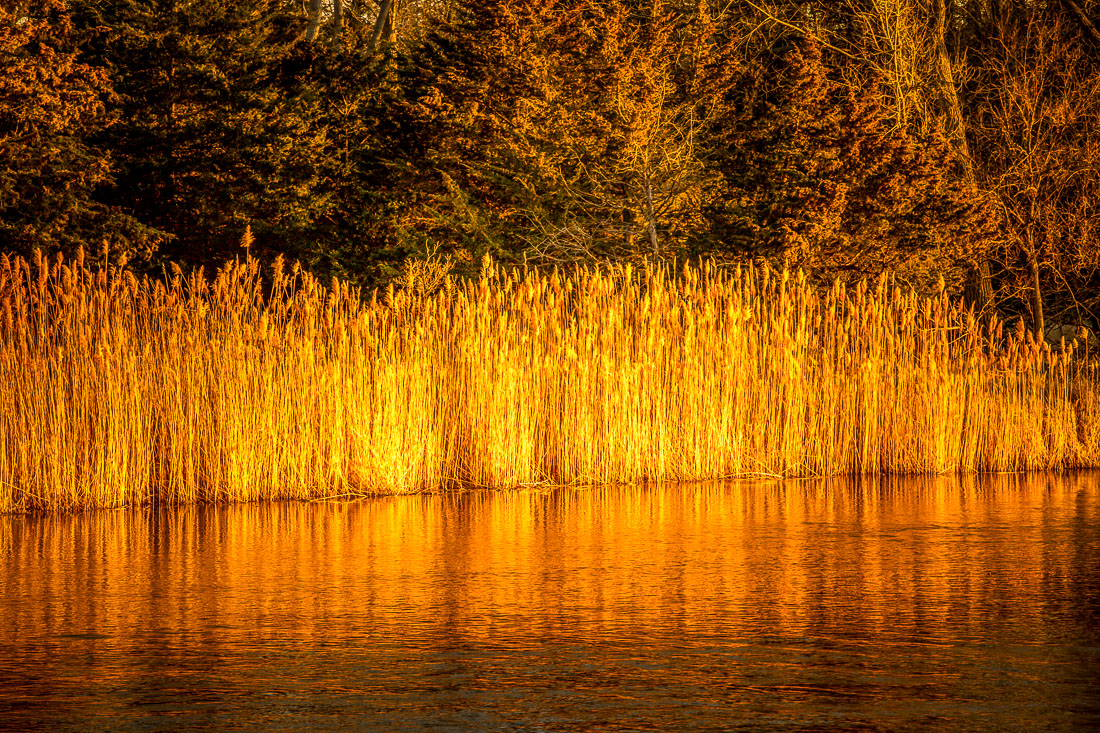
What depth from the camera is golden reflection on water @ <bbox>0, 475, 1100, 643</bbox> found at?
621cm

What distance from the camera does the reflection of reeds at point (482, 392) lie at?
10.3 metres

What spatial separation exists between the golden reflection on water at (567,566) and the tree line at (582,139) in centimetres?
817

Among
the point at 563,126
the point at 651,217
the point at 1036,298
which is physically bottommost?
the point at 1036,298

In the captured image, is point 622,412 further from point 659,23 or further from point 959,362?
point 659,23

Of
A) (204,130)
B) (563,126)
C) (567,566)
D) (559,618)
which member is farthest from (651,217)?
(559,618)

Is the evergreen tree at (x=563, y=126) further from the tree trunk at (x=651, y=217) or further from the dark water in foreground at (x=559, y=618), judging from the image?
the dark water in foreground at (x=559, y=618)

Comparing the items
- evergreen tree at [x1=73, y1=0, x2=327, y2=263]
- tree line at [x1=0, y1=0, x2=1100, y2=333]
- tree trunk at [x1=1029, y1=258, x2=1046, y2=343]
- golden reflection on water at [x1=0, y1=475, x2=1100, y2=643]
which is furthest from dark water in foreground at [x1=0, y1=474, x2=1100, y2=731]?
evergreen tree at [x1=73, y1=0, x2=327, y2=263]

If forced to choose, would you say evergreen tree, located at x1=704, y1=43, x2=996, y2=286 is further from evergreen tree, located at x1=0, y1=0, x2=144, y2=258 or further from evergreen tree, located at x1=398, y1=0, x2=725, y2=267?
evergreen tree, located at x1=0, y1=0, x2=144, y2=258

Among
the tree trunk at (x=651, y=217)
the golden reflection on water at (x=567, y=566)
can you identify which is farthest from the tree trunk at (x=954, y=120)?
the golden reflection on water at (x=567, y=566)

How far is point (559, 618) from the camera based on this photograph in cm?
626

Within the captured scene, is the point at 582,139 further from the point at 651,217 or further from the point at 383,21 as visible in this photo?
the point at 383,21

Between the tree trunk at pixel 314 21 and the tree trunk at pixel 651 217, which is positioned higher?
the tree trunk at pixel 314 21

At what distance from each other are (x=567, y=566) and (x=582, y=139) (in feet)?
40.2

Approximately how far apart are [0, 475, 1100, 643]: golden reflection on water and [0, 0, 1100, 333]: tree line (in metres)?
8.17
